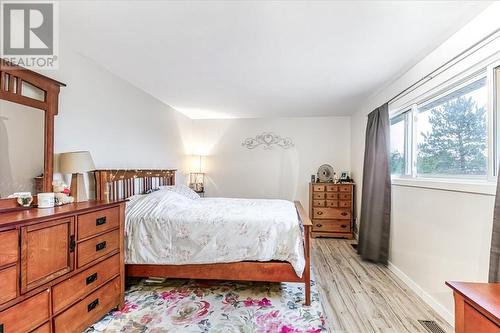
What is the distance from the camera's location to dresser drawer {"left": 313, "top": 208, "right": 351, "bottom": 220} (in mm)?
4656

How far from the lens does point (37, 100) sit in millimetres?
1966

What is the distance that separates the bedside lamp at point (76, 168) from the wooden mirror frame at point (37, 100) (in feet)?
0.28

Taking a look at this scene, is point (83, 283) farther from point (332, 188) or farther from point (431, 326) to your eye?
point (332, 188)

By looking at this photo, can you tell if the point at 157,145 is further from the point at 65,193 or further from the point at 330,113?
the point at 330,113

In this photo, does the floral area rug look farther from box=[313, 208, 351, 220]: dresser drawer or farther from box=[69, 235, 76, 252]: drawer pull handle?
box=[313, 208, 351, 220]: dresser drawer

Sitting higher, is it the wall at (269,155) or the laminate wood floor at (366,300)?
the wall at (269,155)

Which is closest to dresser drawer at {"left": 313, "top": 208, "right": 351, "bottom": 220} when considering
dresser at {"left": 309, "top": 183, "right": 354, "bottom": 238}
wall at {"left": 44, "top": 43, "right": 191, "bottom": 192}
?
dresser at {"left": 309, "top": 183, "right": 354, "bottom": 238}

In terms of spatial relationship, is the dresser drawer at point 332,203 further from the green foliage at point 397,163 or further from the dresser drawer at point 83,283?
the dresser drawer at point 83,283

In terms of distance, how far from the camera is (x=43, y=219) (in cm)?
145

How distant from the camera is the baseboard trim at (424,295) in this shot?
2021 mm

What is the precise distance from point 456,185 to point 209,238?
2083 mm

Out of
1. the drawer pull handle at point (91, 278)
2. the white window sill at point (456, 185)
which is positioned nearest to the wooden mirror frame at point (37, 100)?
the drawer pull handle at point (91, 278)

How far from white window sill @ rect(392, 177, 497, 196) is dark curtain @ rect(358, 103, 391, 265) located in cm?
42

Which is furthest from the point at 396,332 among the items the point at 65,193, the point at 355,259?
the point at 65,193
